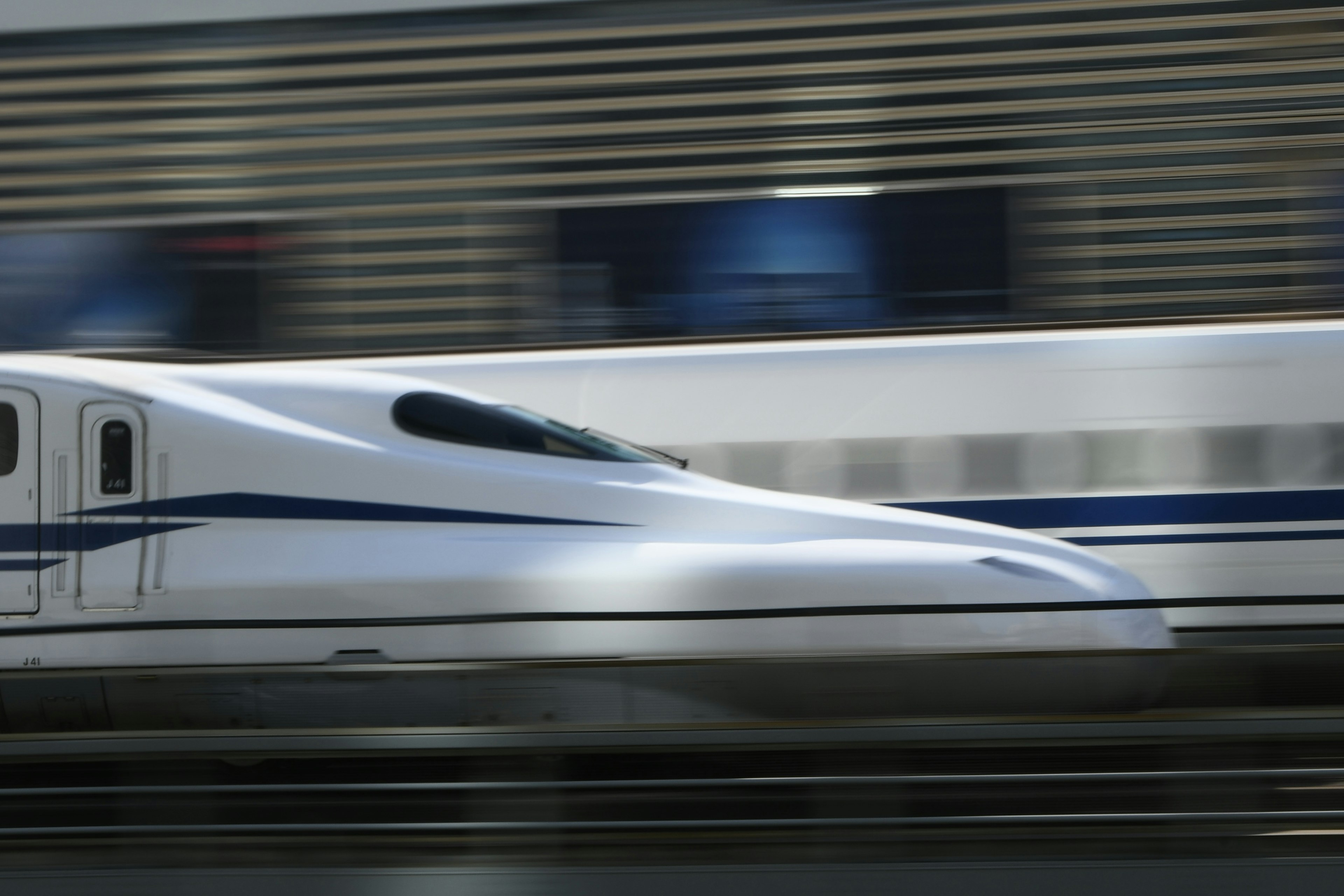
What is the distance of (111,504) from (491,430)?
1.21m

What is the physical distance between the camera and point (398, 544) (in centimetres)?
391

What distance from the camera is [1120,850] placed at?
6.51 ft

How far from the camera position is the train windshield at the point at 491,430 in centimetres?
411

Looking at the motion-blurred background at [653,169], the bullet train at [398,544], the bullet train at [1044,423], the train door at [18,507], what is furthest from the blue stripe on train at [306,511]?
the motion-blurred background at [653,169]

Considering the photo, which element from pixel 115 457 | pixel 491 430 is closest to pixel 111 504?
pixel 115 457

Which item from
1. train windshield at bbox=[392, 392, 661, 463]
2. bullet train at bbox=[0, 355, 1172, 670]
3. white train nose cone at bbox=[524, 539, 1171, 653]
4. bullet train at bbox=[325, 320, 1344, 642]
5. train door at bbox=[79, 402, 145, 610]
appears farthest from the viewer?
bullet train at bbox=[325, 320, 1344, 642]

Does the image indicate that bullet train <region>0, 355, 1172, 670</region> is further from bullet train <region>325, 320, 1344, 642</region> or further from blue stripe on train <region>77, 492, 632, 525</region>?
bullet train <region>325, 320, 1344, 642</region>

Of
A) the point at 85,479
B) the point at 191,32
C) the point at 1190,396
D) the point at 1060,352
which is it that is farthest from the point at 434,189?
the point at 1190,396

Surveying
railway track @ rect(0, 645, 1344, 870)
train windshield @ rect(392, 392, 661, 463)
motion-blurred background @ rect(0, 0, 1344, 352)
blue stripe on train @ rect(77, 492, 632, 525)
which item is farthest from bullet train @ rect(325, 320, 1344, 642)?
railway track @ rect(0, 645, 1344, 870)

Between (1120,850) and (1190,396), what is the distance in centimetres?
320

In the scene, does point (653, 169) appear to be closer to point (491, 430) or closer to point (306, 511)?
point (491, 430)

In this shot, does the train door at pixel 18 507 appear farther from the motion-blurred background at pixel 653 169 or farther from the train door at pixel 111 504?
the motion-blurred background at pixel 653 169

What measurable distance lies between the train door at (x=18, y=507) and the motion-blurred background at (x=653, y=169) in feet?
3.31

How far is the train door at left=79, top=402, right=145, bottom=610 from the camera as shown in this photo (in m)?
3.92
